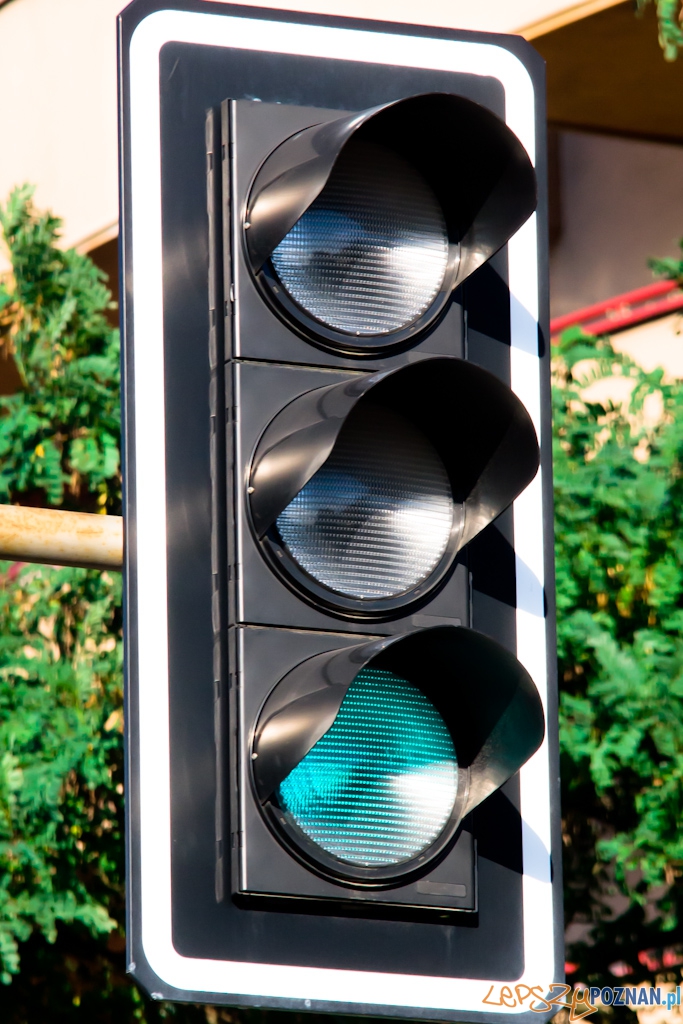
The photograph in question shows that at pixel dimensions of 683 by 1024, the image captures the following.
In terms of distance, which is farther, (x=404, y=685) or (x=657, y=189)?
(x=657, y=189)

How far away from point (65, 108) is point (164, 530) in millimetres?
10088

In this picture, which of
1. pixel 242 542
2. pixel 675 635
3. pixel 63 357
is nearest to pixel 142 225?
pixel 242 542

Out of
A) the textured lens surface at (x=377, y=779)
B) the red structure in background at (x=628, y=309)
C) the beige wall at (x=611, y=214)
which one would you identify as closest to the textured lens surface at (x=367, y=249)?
the textured lens surface at (x=377, y=779)

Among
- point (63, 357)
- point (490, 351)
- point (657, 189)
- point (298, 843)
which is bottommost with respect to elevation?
point (298, 843)

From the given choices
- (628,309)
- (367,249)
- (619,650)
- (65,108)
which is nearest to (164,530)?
(367,249)

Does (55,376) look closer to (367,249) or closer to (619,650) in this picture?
(619,650)

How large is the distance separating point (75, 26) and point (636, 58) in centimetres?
403

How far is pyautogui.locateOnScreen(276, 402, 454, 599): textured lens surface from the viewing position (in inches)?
105

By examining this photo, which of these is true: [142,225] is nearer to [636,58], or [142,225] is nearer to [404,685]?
[404,685]

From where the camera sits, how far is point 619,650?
20.8ft

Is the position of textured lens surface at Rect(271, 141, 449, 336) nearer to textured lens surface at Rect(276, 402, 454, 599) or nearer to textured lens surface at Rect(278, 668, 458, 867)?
textured lens surface at Rect(276, 402, 454, 599)

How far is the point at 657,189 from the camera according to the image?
1116cm

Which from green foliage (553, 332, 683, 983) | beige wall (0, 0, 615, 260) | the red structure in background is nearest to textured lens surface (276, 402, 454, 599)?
green foliage (553, 332, 683, 983)

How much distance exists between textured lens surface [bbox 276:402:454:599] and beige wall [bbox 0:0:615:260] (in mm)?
8887
